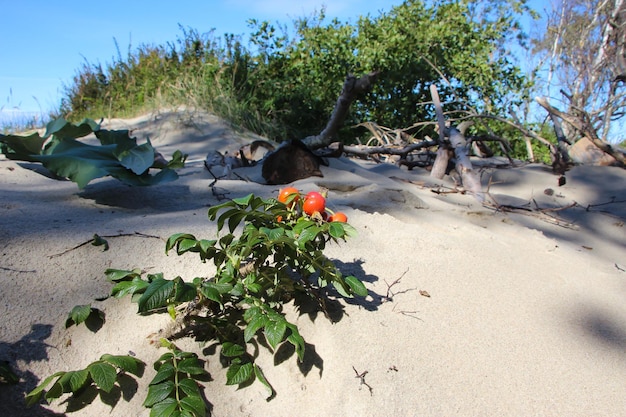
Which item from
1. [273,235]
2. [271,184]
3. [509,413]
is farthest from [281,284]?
[271,184]

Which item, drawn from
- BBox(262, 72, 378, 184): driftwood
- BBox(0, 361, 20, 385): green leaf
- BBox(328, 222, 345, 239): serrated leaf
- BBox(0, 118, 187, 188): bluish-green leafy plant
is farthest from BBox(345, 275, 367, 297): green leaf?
BBox(262, 72, 378, 184): driftwood

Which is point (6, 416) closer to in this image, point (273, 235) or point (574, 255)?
point (273, 235)

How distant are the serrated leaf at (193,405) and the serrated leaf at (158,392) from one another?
0.19 feet

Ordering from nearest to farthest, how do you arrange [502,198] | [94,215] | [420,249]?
1. [420,249]
2. [94,215]
3. [502,198]

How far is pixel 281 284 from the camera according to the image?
1.35m

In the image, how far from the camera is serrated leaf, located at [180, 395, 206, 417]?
1.05 metres

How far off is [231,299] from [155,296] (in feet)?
0.95

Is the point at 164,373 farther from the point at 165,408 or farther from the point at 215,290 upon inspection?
the point at 215,290

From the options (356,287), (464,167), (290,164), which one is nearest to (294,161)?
(290,164)

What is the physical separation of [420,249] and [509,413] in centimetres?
83

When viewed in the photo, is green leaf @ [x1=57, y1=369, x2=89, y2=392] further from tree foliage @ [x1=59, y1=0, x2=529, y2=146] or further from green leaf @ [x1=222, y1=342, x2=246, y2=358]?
tree foliage @ [x1=59, y1=0, x2=529, y2=146]

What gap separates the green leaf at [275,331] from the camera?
3.62 ft

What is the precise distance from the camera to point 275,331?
3.71ft

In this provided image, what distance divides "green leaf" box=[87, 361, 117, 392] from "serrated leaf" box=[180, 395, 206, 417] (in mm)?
197
